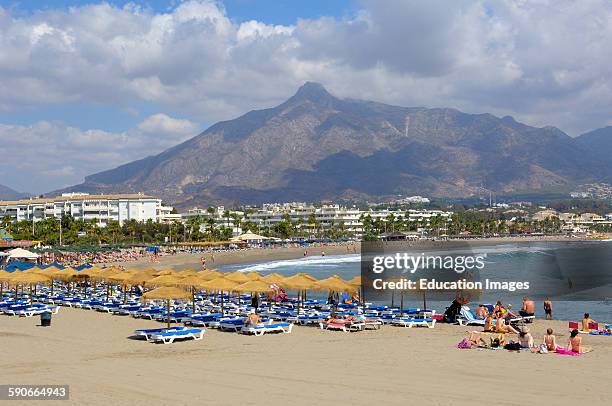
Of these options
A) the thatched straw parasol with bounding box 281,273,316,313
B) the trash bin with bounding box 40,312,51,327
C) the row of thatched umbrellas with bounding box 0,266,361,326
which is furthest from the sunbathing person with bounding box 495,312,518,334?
the trash bin with bounding box 40,312,51,327

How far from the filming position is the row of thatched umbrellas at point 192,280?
72.1ft

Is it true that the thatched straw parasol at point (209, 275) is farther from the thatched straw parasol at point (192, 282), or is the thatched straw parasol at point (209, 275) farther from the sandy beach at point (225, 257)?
the sandy beach at point (225, 257)

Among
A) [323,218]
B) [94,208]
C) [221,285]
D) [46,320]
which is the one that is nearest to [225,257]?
[221,285]

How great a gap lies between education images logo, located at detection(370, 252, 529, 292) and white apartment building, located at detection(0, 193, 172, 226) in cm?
12636

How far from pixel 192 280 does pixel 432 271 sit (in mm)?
8408

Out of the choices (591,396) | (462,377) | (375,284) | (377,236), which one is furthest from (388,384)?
(377,236)

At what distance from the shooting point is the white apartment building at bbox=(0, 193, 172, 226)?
148 m

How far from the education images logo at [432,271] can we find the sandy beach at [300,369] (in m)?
2.98

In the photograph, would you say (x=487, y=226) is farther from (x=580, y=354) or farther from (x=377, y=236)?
(x=580, y=354)

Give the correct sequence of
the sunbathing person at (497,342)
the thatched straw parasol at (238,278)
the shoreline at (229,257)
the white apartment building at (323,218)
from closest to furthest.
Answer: the sunbathing person at (497,342)
the thatched straw parasol at (238,278)
the shoreline at (229,257)
the white apartment building at (323,218)

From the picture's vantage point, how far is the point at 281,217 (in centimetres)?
17838

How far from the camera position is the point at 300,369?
14.1m

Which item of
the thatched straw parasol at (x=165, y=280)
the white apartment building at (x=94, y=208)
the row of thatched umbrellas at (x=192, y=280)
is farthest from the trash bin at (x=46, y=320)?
the white apartment building at (x=94, y=208)

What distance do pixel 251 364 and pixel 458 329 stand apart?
30.0 feet
